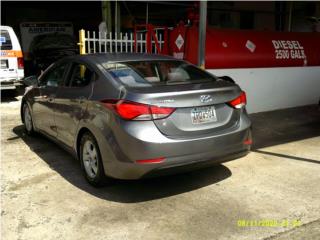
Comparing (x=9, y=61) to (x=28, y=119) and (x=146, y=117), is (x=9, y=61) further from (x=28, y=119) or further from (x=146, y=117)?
(x=146, y=117)

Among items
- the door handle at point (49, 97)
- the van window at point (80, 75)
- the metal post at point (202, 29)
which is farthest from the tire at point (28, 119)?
the metal post at point (202, 29)

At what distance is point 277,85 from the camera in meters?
9.16

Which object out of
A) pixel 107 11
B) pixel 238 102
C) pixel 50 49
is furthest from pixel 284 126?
pixel 50 49

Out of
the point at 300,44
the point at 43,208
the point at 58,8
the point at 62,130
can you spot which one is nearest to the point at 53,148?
the point at 62,130

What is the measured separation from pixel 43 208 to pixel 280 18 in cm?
1260

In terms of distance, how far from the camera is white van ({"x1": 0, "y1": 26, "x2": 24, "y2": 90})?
9984 mm

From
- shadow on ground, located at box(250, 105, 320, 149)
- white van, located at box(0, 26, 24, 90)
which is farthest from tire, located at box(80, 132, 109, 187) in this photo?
white van, located at box(0, 26, 24, 90)

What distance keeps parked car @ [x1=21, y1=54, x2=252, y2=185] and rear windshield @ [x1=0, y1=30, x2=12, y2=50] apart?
19.1ft

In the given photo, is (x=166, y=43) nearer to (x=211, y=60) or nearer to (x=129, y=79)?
(x=211, y=60)

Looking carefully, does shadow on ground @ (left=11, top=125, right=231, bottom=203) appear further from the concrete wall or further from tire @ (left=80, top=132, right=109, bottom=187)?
the concrete wall

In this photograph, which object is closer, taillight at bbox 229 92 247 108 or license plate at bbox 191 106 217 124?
license plate at bbox 191 106 217 124

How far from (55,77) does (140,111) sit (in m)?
2.27

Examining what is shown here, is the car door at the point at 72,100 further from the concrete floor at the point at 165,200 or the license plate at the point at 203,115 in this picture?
the license plate at the point at 203,115

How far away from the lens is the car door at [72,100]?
4504 mm
